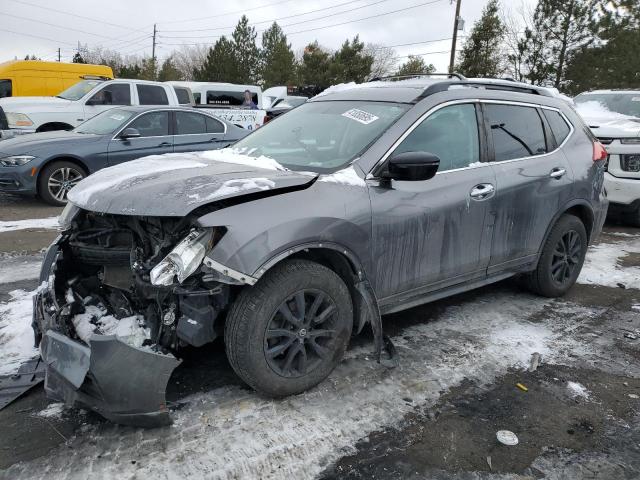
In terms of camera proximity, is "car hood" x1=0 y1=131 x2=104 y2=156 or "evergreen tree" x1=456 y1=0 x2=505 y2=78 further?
"evergreen tree" x1=456 y1=0 x2=505 y2=78

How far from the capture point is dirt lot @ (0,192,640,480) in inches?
96.6

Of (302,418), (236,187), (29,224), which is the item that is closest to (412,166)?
(236,187)

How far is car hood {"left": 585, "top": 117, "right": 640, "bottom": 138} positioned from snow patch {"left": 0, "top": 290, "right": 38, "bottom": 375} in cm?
787

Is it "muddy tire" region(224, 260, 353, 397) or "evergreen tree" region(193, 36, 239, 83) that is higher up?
"evergreen tree" region(193, 36, 239, 83)

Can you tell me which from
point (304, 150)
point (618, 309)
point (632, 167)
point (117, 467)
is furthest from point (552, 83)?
point (117, 467)

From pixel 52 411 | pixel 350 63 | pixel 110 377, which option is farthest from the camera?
pixel 350 63

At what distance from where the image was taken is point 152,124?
29.7 feet

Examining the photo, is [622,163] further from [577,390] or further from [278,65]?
[278,65]

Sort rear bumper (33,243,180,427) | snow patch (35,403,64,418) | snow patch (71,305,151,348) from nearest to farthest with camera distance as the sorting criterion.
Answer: rear bumper (33,243,180,427) → snow patch (71,305,151,348) → snow patch (35,403,64,418)

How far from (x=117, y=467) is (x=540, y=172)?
3.54 meters

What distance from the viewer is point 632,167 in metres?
7.65

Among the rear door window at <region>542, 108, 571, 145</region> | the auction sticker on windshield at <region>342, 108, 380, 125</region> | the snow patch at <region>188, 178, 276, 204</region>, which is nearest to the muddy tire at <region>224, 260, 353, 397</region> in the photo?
the snow patch at <region>188, 178, 276, 204</region>

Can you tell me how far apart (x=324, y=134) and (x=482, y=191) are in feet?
3.83

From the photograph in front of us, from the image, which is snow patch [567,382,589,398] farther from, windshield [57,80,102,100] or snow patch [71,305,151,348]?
windshield [57,80,102,100]
